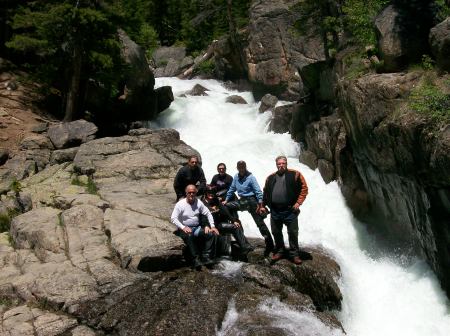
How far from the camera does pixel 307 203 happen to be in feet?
58.6

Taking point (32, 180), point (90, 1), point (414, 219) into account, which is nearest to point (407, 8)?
point (414, 219)

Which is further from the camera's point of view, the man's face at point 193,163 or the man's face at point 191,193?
the man's face at point 193,163

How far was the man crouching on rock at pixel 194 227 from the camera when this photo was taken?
10.3 metres

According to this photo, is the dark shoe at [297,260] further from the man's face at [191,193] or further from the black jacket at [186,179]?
the black jacket at [186,179]

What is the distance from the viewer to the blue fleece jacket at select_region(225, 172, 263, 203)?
11094mm

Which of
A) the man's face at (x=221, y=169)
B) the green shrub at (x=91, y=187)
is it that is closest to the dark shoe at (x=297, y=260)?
the man's face at (x=221, y=169)

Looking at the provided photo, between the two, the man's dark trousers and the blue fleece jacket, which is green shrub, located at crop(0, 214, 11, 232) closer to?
the man's dark trousers

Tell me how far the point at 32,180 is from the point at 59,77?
917cm

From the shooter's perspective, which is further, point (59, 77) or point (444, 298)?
point (59, 77)

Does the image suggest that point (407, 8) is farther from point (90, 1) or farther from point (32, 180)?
point (90, 1)

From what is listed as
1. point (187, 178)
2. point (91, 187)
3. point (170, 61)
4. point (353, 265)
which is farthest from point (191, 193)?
point (170, 61)

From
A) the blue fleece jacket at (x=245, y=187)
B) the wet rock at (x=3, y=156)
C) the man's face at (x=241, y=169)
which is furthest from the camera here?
the wet rock at (x=3, y=156)

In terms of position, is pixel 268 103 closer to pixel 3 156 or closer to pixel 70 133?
pixel 70 133

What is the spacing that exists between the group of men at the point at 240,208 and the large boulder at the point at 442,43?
4.95 m
